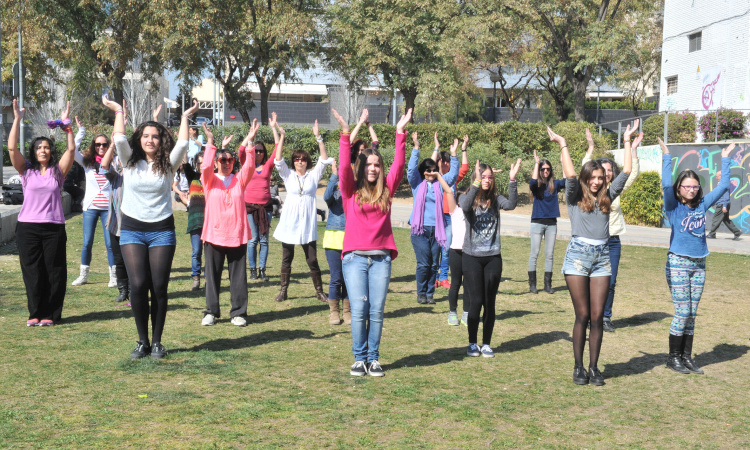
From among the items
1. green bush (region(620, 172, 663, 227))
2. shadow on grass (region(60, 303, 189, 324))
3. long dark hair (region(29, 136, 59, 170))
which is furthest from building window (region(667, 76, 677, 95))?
long dark hair (region(29, 136, 59, 170))

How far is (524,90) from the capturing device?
5350cm

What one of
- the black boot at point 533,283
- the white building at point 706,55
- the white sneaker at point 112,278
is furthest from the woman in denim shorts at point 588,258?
the white building at point 706,55

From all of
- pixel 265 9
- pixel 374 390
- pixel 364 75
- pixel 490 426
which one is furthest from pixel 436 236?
pixel 364 75

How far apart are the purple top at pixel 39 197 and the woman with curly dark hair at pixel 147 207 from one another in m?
1.67

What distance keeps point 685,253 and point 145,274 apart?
468 cm

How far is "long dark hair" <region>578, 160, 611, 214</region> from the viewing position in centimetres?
650

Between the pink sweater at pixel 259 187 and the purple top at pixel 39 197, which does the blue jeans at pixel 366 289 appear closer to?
the purple top at pixel 39 197

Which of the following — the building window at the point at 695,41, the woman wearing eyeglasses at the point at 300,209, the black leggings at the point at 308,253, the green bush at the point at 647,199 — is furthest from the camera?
the building window at the point at 695,41

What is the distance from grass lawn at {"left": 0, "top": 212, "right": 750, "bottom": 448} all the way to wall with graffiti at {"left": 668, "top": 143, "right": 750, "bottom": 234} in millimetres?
12137

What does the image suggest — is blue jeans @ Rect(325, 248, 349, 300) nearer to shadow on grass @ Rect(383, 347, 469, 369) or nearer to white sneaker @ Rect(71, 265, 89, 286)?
shadow on grass @ Rect(383, 347, 469, 369)

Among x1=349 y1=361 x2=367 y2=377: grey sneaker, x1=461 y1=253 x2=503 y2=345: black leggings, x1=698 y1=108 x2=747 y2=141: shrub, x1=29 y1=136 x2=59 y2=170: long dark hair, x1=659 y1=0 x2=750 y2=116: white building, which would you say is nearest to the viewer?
x1=349 y1=361 x2=367 y2=377: grey sneaker

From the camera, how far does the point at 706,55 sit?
99.8ft

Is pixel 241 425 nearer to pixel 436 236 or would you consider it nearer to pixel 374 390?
pixel 374 390

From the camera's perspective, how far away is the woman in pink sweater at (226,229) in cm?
804
